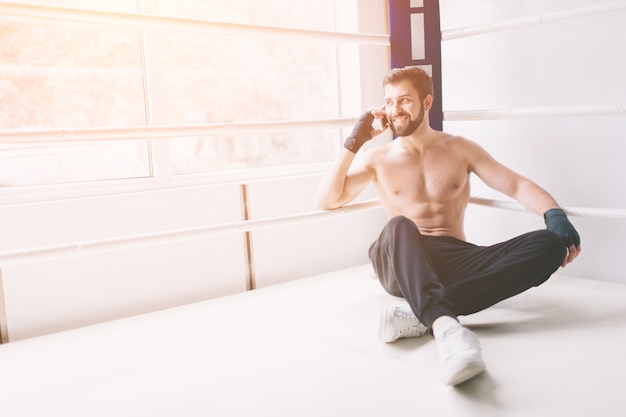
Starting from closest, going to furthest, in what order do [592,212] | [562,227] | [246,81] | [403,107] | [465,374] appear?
1. [465,374]
2. [562,227]
3. [592,212]
4. [403,107]
5. [246,81]

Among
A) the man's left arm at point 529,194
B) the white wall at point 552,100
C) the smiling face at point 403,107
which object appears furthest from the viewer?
the white wall at point 552,100

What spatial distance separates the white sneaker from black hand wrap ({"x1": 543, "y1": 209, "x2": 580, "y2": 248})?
48cm

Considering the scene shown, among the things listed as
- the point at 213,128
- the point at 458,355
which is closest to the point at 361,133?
the point at 213,128

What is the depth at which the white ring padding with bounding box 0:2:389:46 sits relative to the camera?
147 cm

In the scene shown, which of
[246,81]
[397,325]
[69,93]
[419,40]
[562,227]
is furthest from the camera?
[246,81]

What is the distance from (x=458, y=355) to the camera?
1.31 m

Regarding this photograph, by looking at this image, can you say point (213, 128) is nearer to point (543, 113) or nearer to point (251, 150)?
point (251, 150)

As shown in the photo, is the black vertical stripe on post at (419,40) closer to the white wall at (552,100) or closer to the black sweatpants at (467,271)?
the white wall at (552,100)

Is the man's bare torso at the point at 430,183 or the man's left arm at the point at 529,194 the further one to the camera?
→ the man's bare torso at the point at 430,183

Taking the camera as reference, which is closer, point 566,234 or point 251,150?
point 566,234

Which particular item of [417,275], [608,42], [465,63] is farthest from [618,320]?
[465,63]

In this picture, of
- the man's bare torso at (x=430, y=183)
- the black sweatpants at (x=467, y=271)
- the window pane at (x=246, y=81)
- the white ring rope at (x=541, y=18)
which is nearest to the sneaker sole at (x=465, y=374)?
the black sweatpants at (x=467, y=271)

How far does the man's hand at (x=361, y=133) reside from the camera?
196 cm

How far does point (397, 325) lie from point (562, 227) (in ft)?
1.79
